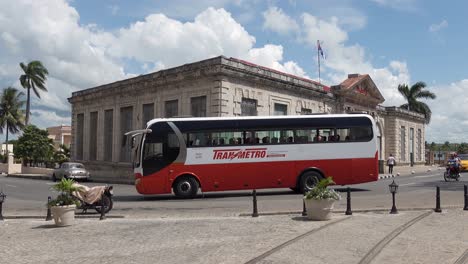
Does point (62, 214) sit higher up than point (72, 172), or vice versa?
point (72, 172)

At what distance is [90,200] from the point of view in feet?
45.5

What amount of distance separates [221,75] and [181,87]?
445cm

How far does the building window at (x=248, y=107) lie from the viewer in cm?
3274

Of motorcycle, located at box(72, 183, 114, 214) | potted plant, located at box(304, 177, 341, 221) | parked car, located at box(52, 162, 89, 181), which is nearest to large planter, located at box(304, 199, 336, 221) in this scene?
potted plant, located at box(304, 177, 341, 221)

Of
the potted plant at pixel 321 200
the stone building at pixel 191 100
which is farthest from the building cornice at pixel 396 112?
the potted plant at pixel 321 200

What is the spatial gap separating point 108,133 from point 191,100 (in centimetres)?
1317

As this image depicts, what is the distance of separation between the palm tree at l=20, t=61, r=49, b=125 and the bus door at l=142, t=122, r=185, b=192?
2065 inches

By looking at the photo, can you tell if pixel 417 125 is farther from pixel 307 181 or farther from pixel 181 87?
pixel 307 181

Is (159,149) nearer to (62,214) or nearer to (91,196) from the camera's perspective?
(91,196)

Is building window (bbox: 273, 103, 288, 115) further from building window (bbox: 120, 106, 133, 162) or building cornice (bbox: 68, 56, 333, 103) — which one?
building window (bbox: 120, 106, 133, 162)

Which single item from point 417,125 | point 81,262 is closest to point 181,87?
point 81,262

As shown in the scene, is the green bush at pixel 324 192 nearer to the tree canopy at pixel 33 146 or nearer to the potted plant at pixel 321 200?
the potted plant at pixel 321 200

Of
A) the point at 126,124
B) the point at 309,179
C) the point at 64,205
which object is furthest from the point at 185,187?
the point at 126,124

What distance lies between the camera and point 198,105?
32.7 meters
